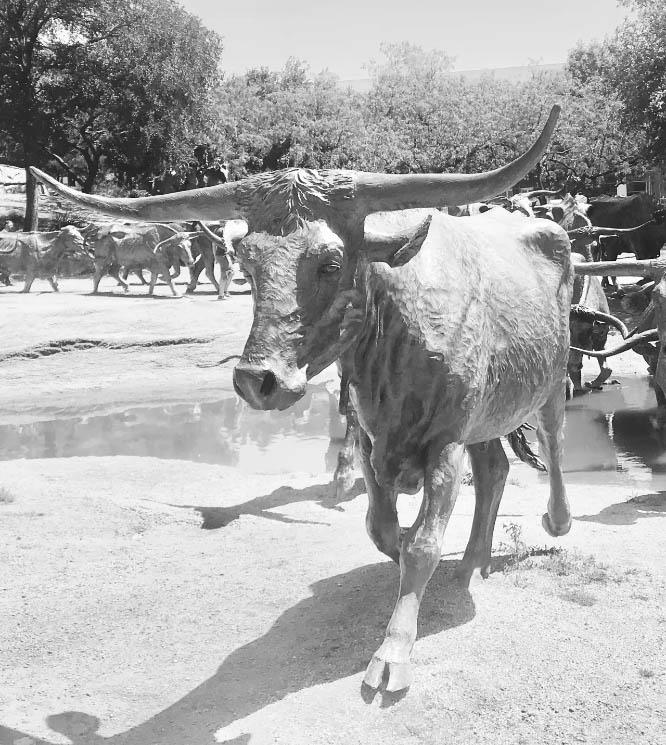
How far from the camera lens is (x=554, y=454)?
5.67 meters

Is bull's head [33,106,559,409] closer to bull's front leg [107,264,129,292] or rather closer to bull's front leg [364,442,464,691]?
bull's front leg [364,442,464,691]

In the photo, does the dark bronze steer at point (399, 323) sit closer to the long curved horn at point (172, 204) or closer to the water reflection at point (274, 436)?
the long curved horn at point (172, 204)

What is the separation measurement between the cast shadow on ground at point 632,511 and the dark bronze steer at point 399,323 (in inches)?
88.6

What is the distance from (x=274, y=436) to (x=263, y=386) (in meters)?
8.77

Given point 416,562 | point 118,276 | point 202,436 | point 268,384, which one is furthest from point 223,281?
point 268,384

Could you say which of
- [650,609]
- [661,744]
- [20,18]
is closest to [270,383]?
[661,744]

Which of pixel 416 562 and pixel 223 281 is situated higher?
pixel 223 281

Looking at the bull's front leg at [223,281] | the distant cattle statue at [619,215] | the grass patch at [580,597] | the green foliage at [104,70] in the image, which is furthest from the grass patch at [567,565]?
the green foliage at [104,70]

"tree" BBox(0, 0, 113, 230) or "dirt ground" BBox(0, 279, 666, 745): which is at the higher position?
"tree" BBox(0, 0, 113, 230)

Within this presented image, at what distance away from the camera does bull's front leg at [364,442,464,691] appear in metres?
3.83

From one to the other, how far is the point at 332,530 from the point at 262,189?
356 centimetres

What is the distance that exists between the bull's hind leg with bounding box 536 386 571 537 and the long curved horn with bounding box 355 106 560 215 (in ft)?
7.54

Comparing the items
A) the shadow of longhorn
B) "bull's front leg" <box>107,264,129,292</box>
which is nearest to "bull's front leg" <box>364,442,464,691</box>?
the shadow of longhorn

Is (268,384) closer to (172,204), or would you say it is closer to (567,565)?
(172,204)
